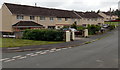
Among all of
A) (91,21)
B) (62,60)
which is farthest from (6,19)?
(91,21)

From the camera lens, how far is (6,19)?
34.3 metres

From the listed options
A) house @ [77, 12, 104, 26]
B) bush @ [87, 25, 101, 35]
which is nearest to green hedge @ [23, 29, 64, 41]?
bush @ [87, 25, 101, 35]

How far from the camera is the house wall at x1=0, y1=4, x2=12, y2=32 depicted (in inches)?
1315

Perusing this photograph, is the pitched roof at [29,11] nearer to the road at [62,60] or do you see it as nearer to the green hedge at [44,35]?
the green hedge at [44,35]

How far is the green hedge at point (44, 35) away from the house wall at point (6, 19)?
1226 cm

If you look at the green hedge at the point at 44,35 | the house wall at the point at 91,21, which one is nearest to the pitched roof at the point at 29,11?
the green hedge at the point at 44,35

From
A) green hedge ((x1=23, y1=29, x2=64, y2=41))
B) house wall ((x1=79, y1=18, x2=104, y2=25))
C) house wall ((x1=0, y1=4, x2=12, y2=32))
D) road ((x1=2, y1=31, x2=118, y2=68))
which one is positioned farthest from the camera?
house wall ((x1=79, y1=18, x2=104, y2=25))

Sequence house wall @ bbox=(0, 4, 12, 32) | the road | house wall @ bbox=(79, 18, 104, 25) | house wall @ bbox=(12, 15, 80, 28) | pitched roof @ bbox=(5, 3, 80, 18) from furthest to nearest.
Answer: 1. house wall @ bbox=(79, 18, 104, 25)
2. pitched roof @ bbox=(5, 3, 80, 18)
3. house wall @ bbox=(12, 15, 80, 28)
4. house wall @ bbox=(0, 4, 12, 32)
5. the road

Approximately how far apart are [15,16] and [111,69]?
29.0 metres

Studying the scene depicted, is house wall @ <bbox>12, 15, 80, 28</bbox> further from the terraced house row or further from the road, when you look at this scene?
the road

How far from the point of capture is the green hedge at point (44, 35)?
792 inches

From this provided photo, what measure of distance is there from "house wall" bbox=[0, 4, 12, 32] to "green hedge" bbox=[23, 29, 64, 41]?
40.2 feet

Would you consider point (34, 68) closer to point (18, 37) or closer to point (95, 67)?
point (95, 67)

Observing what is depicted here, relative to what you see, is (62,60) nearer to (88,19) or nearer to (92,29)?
(92,29)
